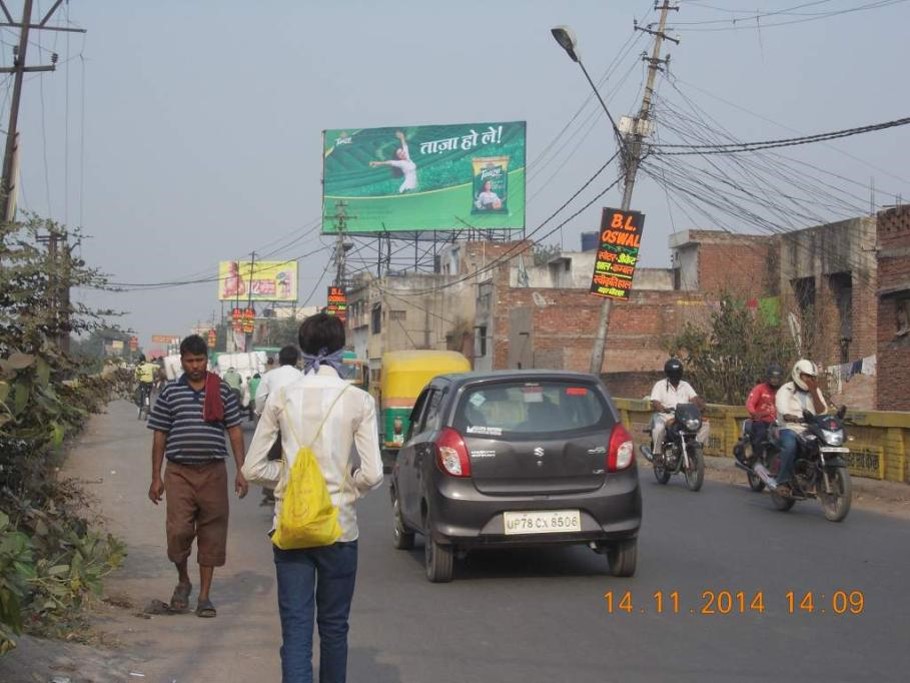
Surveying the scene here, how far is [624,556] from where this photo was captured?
9.03 meters

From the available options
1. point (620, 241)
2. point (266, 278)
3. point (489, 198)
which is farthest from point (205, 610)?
point (266, 278)

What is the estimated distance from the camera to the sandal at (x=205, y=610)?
791 centimetres

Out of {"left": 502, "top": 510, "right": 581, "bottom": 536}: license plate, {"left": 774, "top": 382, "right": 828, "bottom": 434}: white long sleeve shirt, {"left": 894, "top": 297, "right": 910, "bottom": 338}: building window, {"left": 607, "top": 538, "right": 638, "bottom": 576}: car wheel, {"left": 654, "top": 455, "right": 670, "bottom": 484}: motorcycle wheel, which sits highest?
{"left": 894, "top": 297, "right": 910, "bottom": 338}: building window

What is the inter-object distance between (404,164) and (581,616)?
47.8 meters

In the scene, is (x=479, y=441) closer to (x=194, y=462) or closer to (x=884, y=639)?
(x=194, y=462)

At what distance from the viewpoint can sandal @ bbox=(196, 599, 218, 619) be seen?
7910 millimetres

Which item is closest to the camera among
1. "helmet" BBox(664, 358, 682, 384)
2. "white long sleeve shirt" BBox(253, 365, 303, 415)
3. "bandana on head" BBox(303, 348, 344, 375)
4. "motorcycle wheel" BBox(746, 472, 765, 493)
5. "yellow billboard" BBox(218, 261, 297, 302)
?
"bandana on head" BBox(303, 348, 344, 375)

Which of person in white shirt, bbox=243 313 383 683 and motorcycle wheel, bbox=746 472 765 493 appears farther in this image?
motorcycle wheel, bbox=746 472 765 493

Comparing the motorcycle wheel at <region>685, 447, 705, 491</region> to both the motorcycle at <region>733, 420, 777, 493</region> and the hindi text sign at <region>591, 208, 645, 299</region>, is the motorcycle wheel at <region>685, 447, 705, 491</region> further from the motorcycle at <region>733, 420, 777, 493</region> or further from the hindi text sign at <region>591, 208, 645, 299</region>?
the hindi text sign at <region>591, 208, 645, 299</region>

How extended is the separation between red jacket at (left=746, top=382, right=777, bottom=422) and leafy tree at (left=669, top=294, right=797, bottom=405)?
1117cm

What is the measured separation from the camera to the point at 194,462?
7.76 meters

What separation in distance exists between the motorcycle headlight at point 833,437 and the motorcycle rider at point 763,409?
1995mm

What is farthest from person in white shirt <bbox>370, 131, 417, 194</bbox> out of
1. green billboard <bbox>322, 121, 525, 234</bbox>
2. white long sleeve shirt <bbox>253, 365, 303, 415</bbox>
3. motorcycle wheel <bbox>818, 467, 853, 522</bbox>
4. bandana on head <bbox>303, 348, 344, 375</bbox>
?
bandana on head <bbox>303, 348, 344, 375</bbox>

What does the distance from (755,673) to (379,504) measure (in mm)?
9194
